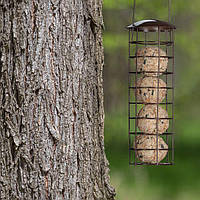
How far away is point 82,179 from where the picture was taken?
2789 mm

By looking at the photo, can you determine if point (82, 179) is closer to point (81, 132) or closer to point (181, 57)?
point (81, 132)

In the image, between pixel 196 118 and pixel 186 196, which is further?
pixel 196 118

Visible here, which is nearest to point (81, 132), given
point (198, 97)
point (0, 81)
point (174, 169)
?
point (0, 81)

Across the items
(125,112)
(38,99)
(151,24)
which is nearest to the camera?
(38,99)

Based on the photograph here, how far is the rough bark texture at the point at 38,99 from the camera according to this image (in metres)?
2.60

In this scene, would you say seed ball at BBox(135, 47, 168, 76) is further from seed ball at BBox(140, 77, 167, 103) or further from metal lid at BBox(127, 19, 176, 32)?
metal lid at BBox(127, 19, 176, 32)

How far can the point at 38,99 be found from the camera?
2602 mm

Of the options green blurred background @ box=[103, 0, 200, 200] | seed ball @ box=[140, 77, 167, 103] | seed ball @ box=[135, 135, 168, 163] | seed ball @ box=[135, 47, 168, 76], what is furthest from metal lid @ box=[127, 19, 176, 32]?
green blurred background @ box=[103, 0, 200, 200]

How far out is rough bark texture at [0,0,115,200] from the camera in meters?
2.60

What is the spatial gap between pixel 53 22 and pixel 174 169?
821cm

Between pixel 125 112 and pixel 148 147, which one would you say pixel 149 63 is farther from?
pixel 125 112

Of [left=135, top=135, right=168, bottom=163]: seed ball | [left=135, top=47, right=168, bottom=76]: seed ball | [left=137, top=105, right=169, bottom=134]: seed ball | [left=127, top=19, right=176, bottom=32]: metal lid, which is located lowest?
[left=135, top=135, right=168, bottom=163]: seed ball

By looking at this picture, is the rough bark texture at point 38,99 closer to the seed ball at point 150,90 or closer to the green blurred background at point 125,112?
the seed ball at point 150,90

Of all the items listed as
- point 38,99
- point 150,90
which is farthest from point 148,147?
point 38,99
